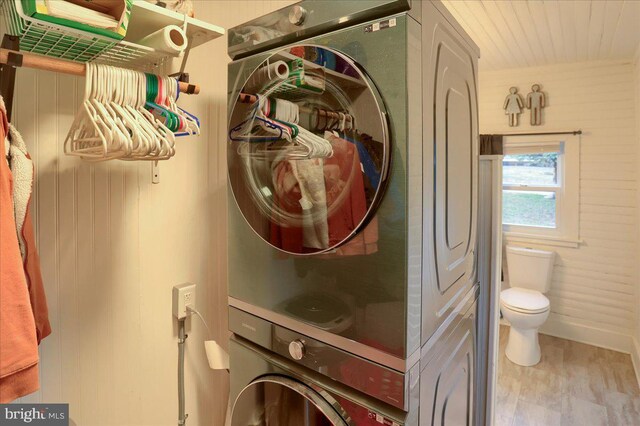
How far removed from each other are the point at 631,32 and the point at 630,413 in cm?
249

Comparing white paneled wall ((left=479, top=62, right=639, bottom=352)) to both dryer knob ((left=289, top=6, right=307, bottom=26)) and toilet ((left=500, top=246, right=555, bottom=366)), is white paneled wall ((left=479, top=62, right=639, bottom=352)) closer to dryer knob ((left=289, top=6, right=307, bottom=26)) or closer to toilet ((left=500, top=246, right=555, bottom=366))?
toilet ((left=500, top=246, right=555, bottom=366))

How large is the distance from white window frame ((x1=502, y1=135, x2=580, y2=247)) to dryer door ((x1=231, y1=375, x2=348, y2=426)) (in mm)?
3262

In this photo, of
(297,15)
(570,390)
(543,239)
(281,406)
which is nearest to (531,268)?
(543,239)

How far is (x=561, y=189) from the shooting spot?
11.0ft

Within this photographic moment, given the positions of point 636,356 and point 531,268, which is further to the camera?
point 531,268

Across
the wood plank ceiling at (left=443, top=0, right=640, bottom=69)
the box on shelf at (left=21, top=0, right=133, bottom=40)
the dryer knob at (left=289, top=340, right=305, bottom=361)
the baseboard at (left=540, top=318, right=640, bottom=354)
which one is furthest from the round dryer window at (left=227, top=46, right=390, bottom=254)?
the baseboard at (left=540, top=318, right=640, bottom=354)

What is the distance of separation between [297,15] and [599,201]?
3.35 metres

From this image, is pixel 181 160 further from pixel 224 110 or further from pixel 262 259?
pixel 262 259

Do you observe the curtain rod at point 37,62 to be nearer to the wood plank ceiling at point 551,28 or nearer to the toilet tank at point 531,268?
the wood plank ceiling at point 551,28

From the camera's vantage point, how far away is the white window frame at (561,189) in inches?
127

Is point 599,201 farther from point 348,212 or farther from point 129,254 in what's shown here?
point 129,254

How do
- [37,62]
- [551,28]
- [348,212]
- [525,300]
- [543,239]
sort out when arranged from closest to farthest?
[37,62]
[348,212]
[551,28]
[525,300]
[543,239]

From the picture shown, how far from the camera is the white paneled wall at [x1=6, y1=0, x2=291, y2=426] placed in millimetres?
995

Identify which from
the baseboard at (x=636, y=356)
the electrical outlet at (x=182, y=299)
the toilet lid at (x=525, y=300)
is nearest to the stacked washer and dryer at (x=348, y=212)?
the electrical outlet at (x=182, y=299)
